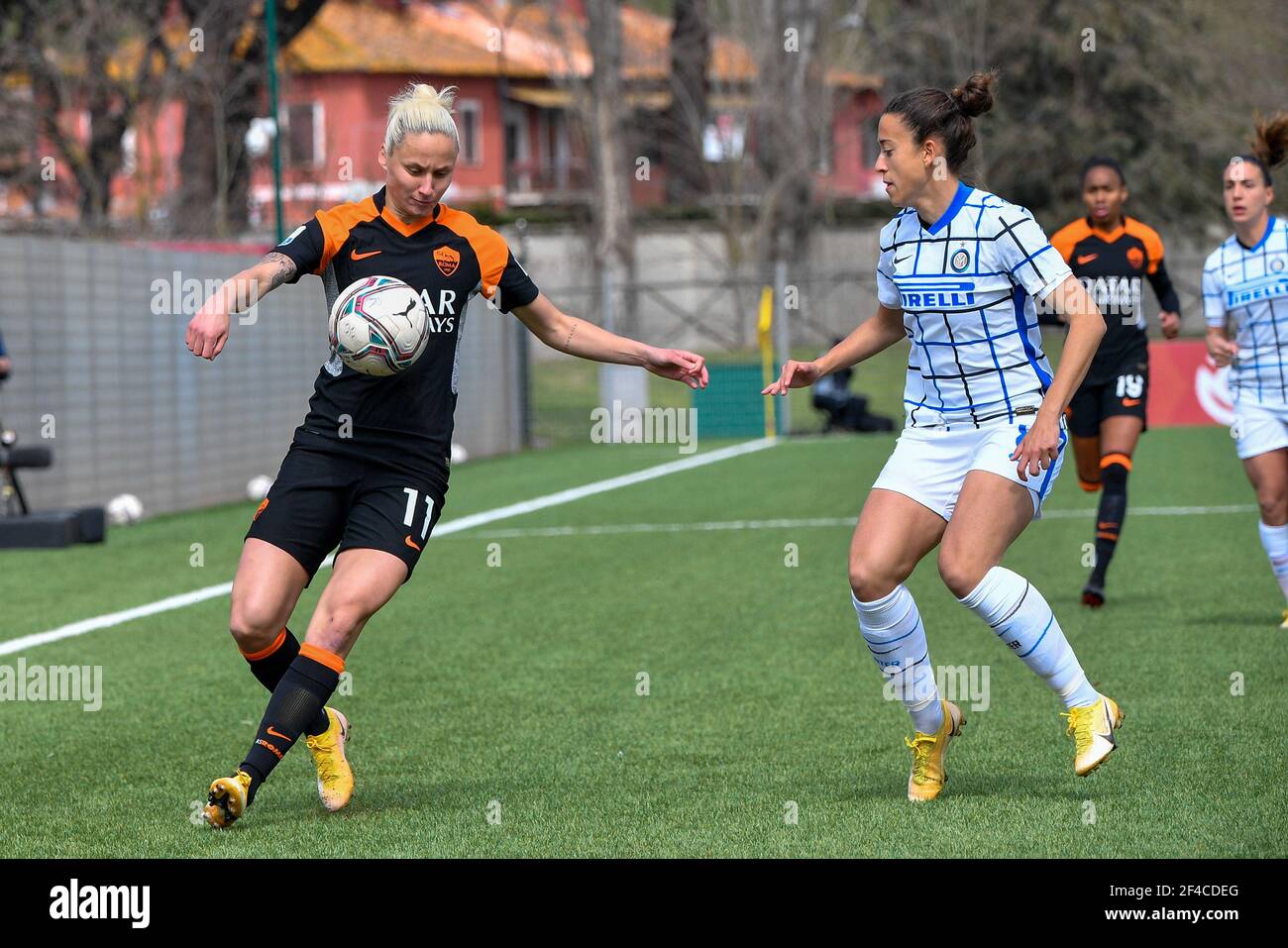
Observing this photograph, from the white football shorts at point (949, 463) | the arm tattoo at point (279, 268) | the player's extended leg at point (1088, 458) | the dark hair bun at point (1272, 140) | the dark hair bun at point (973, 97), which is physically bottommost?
the player's extended leg at point (1088, 458)

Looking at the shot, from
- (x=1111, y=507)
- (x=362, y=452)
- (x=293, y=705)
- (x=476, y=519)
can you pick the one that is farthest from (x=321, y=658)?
(x=476, y=519)

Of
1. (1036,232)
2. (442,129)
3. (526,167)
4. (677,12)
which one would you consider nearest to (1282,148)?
(1036,232)

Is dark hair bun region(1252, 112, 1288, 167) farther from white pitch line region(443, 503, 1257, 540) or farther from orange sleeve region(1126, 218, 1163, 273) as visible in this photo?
white pitch line region(443, 503, 1257, 540)

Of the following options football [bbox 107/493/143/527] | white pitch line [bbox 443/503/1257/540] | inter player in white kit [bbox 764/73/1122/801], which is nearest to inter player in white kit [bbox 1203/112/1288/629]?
inter player in white kit [bbox 764/73/1122/801]

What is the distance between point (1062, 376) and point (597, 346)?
149 centimetres

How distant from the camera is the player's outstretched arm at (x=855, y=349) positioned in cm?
601

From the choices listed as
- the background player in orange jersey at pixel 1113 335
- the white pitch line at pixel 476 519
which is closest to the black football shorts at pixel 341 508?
the white pitch line at pixel 476 519

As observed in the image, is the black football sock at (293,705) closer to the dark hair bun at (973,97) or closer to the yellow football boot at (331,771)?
the yellow football boot at (331,771)

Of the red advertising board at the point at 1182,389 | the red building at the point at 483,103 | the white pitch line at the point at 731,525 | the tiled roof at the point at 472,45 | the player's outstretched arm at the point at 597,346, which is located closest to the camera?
the player's outstretched arm at the point at 597,346

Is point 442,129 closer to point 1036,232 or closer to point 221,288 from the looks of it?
point 221,288

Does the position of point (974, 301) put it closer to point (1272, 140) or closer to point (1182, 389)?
point (1272, 140)

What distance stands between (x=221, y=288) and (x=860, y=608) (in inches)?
83.9

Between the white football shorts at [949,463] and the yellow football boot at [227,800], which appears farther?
the white football shorts at [949,463]

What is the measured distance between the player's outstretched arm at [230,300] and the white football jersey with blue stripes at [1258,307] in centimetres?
525
